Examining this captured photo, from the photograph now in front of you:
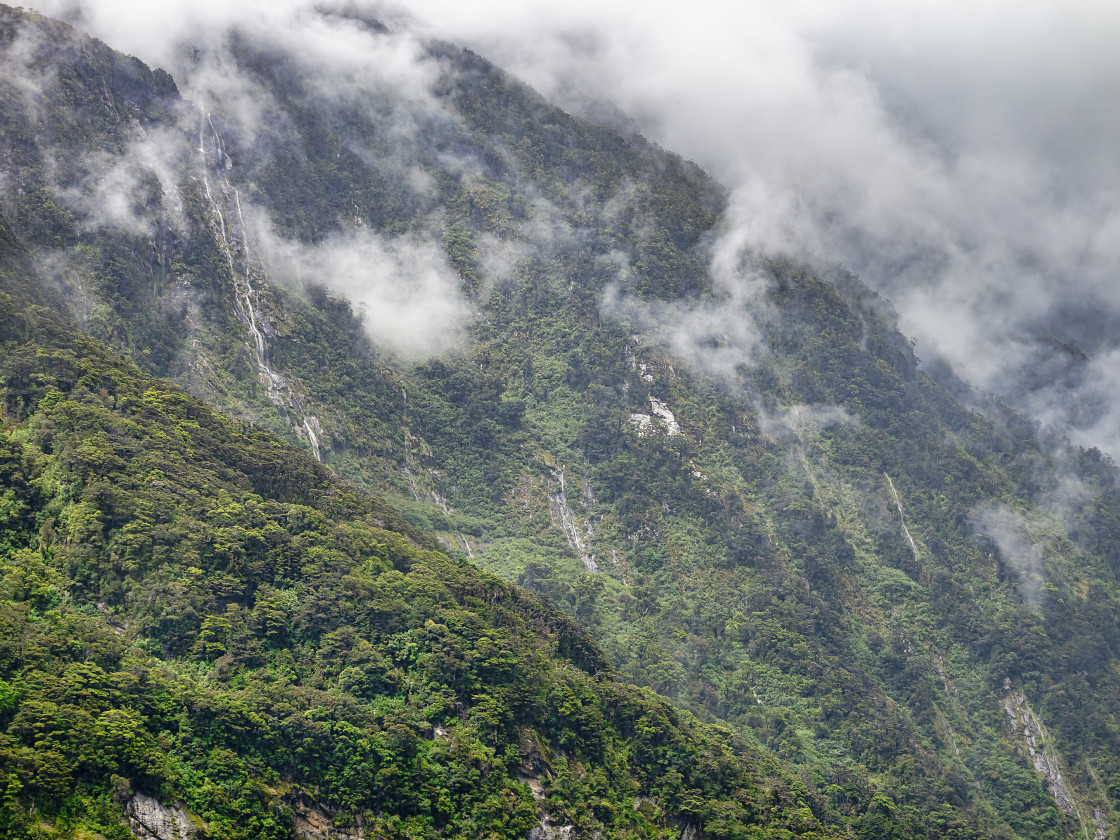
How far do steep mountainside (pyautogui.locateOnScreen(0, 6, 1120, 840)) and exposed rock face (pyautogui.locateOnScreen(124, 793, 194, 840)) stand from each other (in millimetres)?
44993

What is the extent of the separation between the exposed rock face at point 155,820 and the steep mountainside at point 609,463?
45.0m

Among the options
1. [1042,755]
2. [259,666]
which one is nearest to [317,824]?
[259,666]

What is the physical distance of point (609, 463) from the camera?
587 ft

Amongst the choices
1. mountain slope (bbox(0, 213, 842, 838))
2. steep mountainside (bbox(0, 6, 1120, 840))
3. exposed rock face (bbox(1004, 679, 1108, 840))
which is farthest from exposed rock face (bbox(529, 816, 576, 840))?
exposed rock face (bbox(1004, 679, 1108, 840))

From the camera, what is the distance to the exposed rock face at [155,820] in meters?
65.5

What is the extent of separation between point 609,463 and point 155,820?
11845 centimetres

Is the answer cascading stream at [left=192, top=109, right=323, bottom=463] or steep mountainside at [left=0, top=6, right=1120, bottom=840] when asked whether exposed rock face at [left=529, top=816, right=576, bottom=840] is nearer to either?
steep mountainside at [left=0, top=6, right=1120, bottom=840]

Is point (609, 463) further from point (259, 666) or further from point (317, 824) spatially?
point (317, 824)

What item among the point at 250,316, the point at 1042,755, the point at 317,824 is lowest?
the point at 317,824

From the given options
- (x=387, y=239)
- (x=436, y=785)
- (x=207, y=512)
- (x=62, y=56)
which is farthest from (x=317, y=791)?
(x=387, y=239)

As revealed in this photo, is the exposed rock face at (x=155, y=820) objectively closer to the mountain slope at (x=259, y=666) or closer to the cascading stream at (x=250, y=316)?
the mountain slope at (x=259, y=666)

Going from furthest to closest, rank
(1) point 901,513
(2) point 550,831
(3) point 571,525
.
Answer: (1) point 901,513
(3) point 571,525
(2) point 550,831

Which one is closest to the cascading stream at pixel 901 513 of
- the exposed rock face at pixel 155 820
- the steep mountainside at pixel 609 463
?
the steep mountainside at pixel 609 463

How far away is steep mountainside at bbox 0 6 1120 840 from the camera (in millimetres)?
141375
